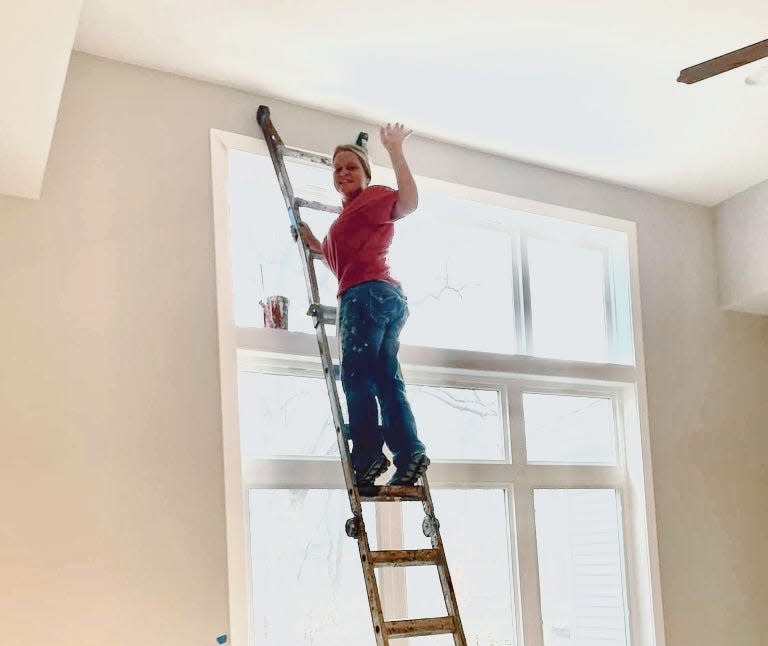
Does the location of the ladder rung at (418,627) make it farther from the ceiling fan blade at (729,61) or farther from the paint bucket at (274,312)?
the ceiling fan blade at (729,61)

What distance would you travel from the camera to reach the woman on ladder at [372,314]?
3428 millimetres

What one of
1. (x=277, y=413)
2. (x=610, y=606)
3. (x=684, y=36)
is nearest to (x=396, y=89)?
(x=684, y=36)

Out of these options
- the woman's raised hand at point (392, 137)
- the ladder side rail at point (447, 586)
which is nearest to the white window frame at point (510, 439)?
the ladder side rail at point (447, 586)

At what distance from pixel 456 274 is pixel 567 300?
0.70 metres

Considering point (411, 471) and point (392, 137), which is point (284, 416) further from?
point (392, 137)

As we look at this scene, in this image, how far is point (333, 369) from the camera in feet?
12.1

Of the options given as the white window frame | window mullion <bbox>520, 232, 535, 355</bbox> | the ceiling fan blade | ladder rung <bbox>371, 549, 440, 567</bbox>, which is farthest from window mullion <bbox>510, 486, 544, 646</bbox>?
the ceiling fan blade

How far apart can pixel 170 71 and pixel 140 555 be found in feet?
5.90

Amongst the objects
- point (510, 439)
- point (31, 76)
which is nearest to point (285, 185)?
point (31, 76)

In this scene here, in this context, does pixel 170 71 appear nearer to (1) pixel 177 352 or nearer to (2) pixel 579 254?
(1) pixel 177 352

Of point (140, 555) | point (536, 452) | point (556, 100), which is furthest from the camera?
point (536, 452)

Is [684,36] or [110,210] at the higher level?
[684,36]

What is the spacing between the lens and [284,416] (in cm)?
401

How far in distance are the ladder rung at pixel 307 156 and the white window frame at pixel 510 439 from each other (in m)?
0.11
